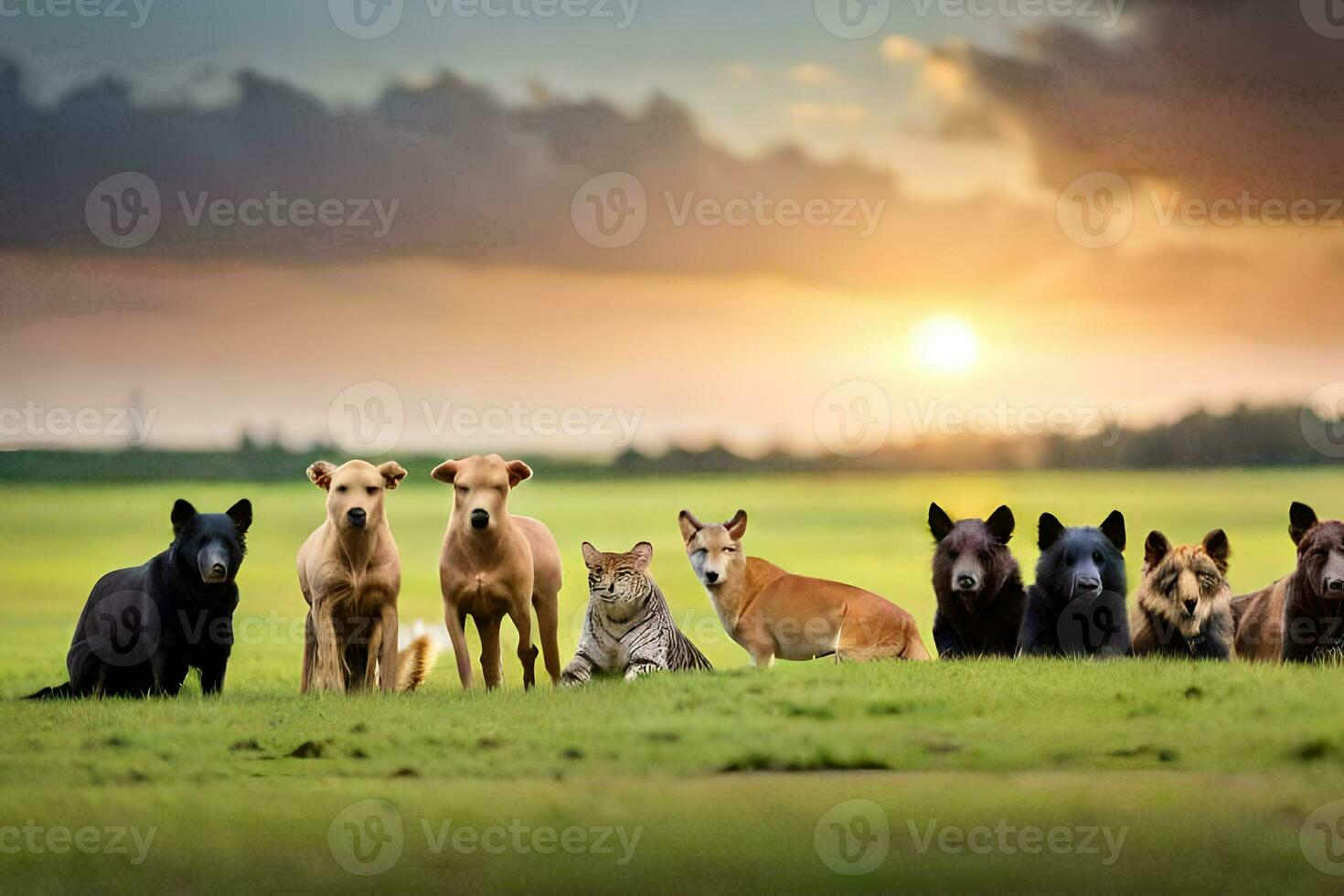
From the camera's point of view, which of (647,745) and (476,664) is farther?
(476,664)

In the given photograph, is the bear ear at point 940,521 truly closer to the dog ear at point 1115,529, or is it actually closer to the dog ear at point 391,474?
the dog ear at point 1115,529

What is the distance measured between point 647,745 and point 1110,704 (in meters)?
4.10

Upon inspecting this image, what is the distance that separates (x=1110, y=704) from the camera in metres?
14.0

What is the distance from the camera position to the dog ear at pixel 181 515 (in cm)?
1497

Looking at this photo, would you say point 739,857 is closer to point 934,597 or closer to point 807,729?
point 807,729

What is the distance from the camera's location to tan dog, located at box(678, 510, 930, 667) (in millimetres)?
15648

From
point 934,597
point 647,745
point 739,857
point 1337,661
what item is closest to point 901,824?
point 739,857

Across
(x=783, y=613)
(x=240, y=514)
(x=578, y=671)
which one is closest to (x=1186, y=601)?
(x=783, y=613)

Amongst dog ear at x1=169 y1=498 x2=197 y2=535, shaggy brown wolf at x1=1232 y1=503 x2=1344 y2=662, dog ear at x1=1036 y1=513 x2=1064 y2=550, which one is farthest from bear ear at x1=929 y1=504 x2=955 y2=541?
dog ear at x1=169 y1=498 x2=197 y2=535

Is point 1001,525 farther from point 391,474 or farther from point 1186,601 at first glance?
point 391,474

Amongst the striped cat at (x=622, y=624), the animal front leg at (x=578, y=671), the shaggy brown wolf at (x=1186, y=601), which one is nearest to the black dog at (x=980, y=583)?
the shaggy brown wolf at (x=1186, y=601)

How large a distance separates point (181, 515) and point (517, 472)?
3.11m

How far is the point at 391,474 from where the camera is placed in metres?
15.0

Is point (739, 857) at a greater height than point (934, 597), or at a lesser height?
lesser
